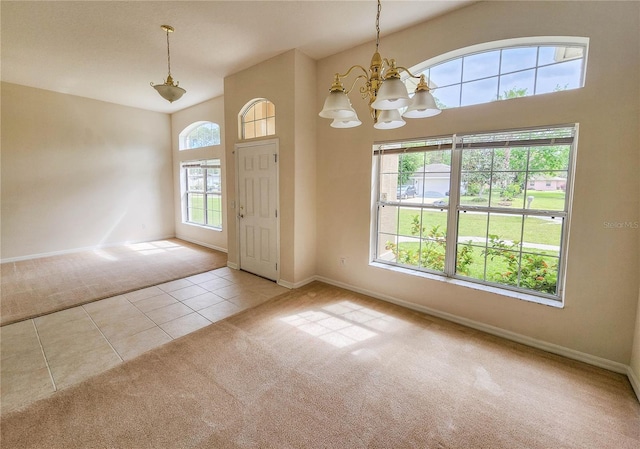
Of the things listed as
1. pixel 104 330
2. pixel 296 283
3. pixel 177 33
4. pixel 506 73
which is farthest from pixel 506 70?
pixel 104 330

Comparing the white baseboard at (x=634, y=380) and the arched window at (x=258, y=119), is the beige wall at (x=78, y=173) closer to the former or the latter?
the arched window at (x=258, y=119)

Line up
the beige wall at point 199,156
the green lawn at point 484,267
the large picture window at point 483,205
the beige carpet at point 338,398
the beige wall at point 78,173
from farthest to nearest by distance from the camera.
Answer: the beige wall at point 199,156, the beige wall at point 78,173, the green lawn at point 484,267, the large picture window at point 483,205, the beige carpet at point 338,398

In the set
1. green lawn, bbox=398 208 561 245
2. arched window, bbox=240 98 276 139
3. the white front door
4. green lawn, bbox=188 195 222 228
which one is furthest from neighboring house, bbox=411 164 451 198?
green lawn, bbox=188 195 222 228

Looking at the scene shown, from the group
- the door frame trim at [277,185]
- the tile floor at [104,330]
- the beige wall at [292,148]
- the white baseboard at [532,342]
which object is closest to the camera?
the tile floor at [104,330]

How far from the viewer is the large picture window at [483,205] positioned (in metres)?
2.61

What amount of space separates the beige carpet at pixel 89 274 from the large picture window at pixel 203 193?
0.77 m

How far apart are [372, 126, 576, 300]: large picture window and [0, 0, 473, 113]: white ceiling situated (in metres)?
1.39

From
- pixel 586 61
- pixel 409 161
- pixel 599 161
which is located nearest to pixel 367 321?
pixel 409 161

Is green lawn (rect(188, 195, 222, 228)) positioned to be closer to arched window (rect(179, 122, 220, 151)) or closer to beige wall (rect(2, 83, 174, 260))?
beige wall (rect(2, 83, 174, 260))

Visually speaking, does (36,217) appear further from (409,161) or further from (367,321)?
(409,161)

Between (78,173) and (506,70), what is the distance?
7.40 m

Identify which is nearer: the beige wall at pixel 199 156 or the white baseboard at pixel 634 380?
the white baseboard at pixel 634 380

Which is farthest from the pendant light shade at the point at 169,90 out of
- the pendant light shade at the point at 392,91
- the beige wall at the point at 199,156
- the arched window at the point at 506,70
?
the arched window at the point at 506,70

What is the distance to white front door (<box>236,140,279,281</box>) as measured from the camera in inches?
163
